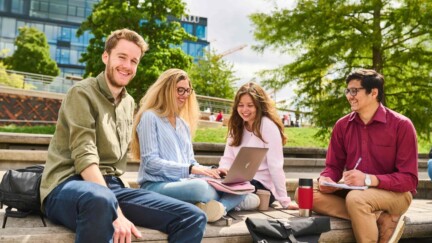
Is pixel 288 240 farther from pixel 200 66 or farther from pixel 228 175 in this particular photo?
pixel 200 66

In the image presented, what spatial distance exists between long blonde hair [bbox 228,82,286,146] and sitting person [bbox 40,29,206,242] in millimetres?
1448

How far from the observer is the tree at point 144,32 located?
17.4 metres

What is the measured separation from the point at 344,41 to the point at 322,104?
72.4 inches

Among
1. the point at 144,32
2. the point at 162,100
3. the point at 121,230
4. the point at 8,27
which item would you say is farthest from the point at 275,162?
the point at 8,27

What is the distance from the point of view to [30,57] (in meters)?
38.3

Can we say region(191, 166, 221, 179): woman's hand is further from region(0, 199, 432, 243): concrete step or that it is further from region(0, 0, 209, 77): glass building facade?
region(0, 0, 209, 77): glass building facade

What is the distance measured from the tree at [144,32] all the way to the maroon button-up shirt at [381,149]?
13690 millimetres

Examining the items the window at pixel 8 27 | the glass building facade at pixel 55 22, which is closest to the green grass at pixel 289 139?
the glass building facade at pixel 55 22

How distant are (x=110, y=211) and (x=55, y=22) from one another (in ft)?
215

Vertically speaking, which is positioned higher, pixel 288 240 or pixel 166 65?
pixel 166 65

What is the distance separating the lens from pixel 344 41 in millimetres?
11586

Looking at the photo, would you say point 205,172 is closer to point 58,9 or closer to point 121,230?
point 121,230

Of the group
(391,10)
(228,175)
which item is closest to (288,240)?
(228,175)

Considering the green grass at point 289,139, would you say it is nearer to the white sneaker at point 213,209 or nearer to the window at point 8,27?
the white sneaker at point 213,209
